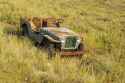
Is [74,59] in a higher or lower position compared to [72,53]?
lower

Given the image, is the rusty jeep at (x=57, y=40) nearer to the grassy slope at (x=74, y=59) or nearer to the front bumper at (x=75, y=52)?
the front bumper at (x=75, y=52)

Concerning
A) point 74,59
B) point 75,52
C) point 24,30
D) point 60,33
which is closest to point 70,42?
point 75,52

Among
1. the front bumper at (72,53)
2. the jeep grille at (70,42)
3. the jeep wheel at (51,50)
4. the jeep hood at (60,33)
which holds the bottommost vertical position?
the front bumper at (72,53)

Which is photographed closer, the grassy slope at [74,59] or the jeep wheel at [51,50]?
the grassy slope at [74,59]

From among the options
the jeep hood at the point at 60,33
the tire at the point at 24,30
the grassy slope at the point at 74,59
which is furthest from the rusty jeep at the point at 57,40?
the tire at the point at 24,30

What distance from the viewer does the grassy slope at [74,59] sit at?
6.71 meters

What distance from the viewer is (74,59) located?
970 centimetres

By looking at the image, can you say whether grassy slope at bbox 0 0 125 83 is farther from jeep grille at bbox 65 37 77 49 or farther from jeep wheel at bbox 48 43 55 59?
jeep grille at bbox 65 37 77 49

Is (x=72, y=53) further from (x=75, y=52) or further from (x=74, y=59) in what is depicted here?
(x=74, y=59)

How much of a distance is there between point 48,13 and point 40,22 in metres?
6.69

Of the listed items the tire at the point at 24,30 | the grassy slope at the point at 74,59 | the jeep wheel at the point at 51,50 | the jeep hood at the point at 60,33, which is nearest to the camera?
the grassy slope at the point at 74,59

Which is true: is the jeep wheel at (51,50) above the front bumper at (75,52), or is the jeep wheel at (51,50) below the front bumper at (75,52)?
above

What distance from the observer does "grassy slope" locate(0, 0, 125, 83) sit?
6.71m

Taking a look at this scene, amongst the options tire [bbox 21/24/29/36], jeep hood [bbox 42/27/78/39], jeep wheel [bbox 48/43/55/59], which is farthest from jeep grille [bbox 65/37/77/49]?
tire [bbox 21/24/29/36]
